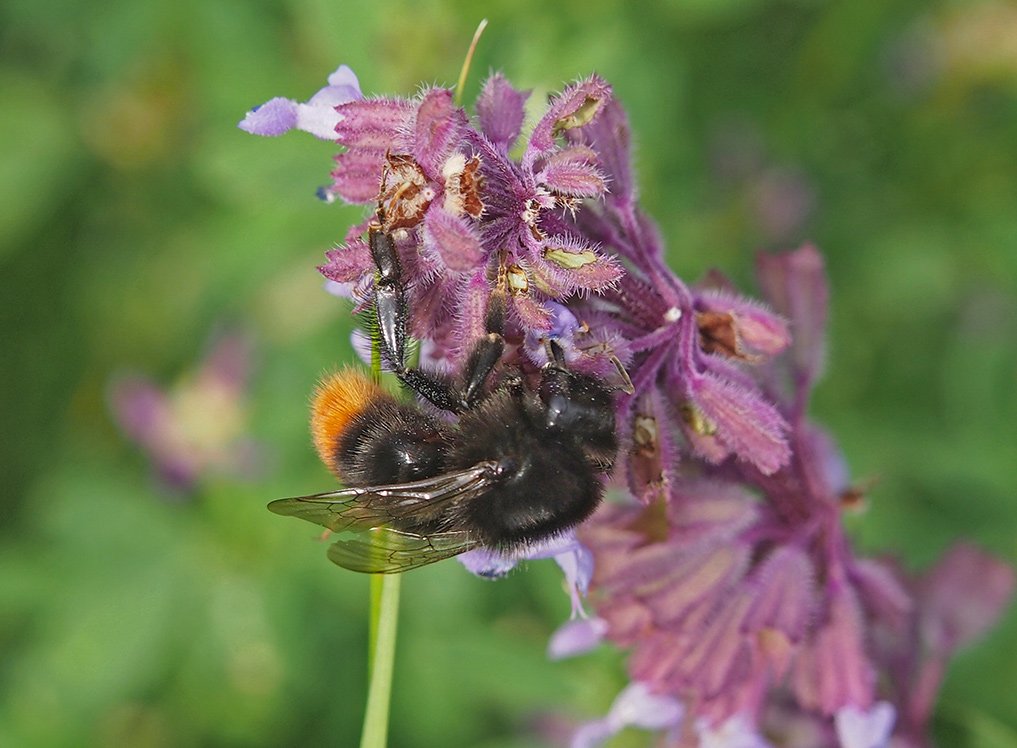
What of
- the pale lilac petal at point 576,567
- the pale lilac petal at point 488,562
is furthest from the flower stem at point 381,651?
the pale lilac petal at point 576,567

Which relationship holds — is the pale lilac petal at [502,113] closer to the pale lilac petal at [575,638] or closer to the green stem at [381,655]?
the green stem at [381,655]

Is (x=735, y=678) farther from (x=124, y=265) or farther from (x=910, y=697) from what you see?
(x=124, y=265)

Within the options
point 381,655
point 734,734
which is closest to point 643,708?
point 734,734

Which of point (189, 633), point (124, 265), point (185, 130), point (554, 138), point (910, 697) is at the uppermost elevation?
point (185, 130)

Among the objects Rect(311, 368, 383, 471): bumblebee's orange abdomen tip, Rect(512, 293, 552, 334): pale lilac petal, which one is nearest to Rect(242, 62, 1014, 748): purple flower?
Rect(512, 293, 552, 334): pale lilac petal

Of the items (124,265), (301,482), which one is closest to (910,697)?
(301,482)

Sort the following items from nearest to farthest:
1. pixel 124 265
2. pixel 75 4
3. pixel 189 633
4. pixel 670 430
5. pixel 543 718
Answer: pixel 670 430 → pixel 543 718 → pixel 189 633 → pixel 75 4 → pixel 124 265
